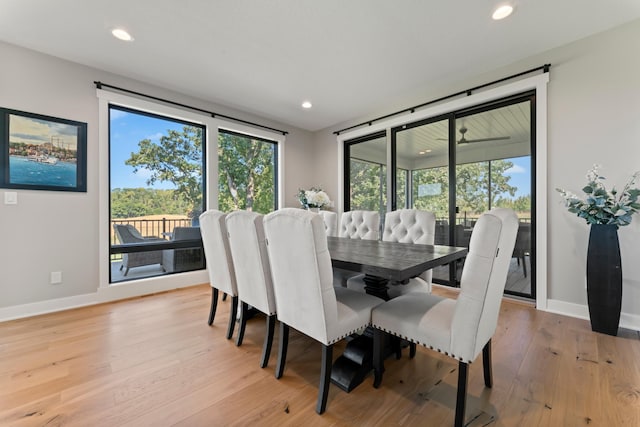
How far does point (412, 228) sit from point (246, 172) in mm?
2995

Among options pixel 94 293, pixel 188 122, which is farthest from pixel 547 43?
pixel 94 293

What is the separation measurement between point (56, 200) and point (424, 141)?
15.0 ft

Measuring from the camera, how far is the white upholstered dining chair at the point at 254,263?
170cm

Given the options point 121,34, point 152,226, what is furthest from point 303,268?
point 152,226

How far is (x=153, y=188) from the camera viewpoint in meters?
3.51

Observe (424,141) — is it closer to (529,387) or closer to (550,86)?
(550,86)

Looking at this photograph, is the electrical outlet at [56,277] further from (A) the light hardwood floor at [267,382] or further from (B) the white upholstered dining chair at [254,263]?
(B) the white upholstered dining chair at [254,263]

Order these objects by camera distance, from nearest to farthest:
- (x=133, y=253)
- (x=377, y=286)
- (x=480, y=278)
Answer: (x=480, y=278)
(x=377, y=286)
(x=133, y=253)

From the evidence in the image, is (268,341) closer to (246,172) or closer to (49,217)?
(49,217)

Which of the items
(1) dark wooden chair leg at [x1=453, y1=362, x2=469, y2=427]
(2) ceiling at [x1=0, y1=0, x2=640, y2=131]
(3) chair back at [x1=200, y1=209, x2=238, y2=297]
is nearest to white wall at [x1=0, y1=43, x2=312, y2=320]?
(2) ceiling at [x1=0, y1=0, x2=640, y2=131]

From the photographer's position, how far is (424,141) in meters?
3.90

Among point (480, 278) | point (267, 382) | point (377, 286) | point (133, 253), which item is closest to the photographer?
point (480, 278)

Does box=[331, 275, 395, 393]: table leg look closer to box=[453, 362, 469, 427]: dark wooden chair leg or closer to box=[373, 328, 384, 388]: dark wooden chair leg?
box=[373, 328, 384, 388]: dark wooden chair leg

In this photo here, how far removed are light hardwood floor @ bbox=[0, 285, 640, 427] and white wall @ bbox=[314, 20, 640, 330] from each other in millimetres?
453
